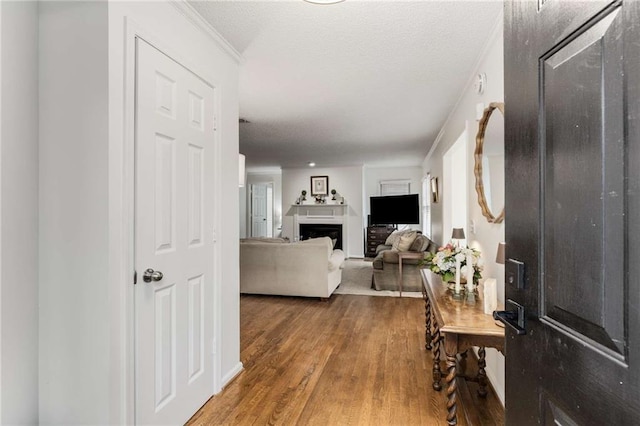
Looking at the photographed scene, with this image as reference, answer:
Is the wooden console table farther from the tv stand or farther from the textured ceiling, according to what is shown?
the tv stand

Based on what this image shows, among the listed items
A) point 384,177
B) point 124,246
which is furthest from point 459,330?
point 384,177

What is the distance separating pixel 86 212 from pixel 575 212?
1672mm

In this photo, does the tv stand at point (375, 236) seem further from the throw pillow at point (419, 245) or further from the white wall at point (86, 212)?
the white wall at point (86, 212)

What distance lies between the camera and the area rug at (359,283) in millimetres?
4978

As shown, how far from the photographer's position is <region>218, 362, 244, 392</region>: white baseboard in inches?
89.3

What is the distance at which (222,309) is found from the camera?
2268 millimetres

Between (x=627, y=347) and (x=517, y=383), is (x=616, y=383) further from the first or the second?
(x=517, y=383)

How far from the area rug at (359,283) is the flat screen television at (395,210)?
1228mm

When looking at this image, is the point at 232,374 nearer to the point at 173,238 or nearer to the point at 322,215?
the point at 173,238

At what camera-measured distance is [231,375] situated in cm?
239

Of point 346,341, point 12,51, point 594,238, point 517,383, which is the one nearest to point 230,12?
point 12,51

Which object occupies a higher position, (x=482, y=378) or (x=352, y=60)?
(x=352, y=60)

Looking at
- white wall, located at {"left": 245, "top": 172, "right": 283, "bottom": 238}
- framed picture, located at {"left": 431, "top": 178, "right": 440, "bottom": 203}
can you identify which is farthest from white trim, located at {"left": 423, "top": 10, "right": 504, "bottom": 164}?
white wall, located at {"left": 245, "top": 172, "right": 283, "bottom": 238}

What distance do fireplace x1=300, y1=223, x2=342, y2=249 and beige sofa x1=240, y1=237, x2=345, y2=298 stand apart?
3.71 metres
